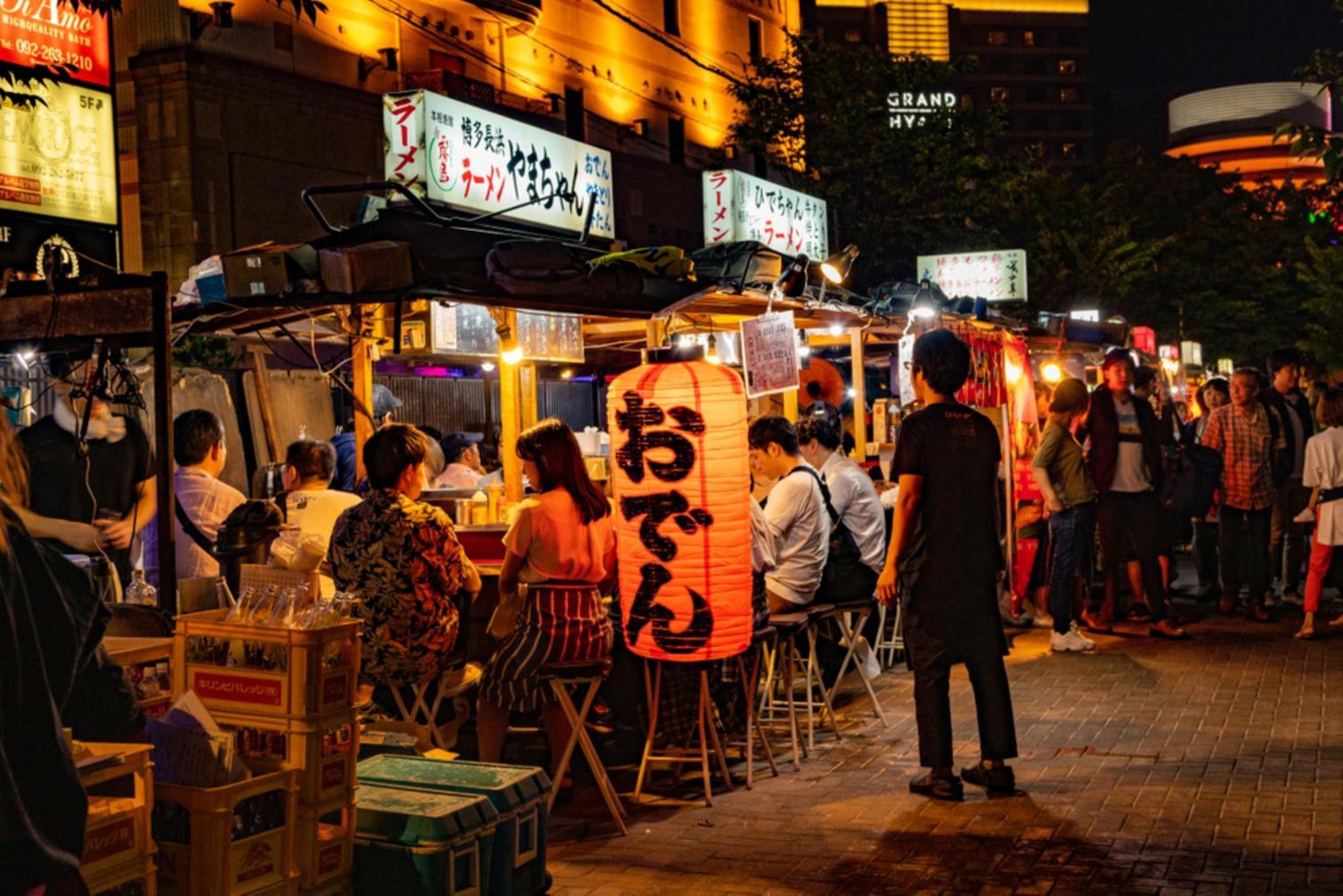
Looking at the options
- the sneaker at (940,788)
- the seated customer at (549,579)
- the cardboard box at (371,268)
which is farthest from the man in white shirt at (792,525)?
the cardboard box at (371,268)

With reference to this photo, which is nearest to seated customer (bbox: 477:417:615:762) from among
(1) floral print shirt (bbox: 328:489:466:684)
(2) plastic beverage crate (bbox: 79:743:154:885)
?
(1) floral print shirt (bbox: 328:489:466:684)

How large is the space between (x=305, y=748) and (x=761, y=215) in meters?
14.7

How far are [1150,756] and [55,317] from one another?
19.8ft

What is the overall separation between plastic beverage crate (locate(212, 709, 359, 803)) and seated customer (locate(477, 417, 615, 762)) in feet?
7.07

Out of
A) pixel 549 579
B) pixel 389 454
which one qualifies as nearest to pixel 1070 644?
pixel 549 579

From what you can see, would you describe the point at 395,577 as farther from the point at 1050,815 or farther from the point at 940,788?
the point at 1050,815

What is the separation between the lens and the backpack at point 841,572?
8781 millimetres

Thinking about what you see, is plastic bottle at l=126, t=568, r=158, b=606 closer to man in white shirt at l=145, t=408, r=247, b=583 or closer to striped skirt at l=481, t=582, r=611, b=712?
striped skirt at l=481, t=582, r=611, b=712

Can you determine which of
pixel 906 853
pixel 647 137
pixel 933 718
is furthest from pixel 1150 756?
pixel 647 137

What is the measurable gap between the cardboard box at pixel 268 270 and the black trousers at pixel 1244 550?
895 cm

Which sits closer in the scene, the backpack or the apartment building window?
the backpack

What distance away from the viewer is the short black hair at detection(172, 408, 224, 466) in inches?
318

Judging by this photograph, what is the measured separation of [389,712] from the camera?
25.1ft

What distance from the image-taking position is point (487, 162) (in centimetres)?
1096
